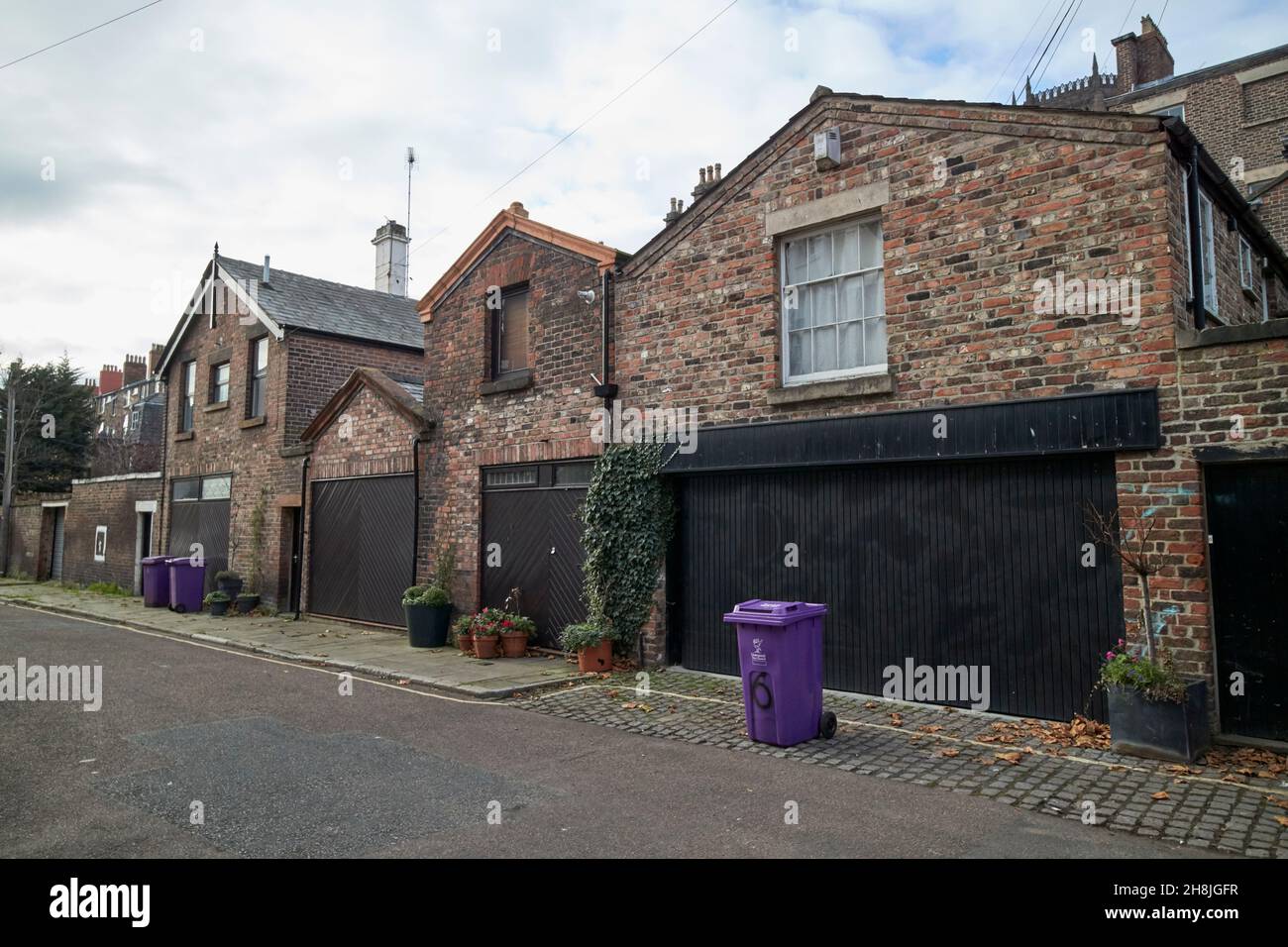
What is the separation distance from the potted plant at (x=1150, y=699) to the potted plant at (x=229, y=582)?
650 inches

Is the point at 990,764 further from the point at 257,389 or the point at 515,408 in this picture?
the point at 257,389

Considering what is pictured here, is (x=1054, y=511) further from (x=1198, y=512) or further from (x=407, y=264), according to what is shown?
(x=407, y=264)

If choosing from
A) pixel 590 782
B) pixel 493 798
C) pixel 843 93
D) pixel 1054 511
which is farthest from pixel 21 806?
pixel 843 93

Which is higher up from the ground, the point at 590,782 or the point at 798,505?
the point at 798,505

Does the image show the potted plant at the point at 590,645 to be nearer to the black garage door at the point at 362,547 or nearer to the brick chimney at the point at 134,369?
the black garage door at the point at 362,547

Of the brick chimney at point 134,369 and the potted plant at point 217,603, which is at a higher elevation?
the brick chimney at point 134,369

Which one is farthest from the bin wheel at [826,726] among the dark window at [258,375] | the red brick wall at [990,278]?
the dark window at [258,375]

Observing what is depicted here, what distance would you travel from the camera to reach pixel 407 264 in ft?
87.7

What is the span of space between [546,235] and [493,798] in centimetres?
884

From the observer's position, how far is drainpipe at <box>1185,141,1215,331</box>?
25.0 feet

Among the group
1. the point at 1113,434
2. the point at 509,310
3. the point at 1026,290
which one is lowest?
the point at 1113,434

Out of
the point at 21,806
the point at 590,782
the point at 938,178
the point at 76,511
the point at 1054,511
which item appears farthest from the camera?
the point at 76,511

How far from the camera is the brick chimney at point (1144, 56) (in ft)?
87.8

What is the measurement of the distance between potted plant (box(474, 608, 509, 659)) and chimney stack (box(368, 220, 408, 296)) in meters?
16.9
